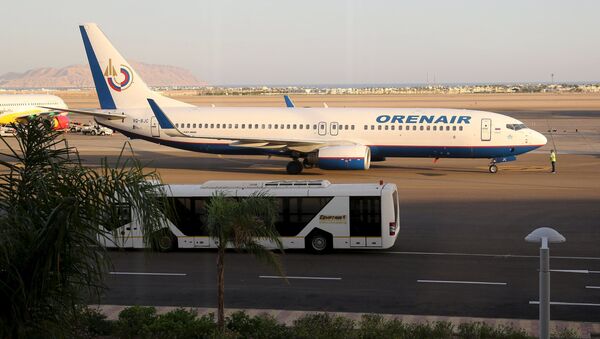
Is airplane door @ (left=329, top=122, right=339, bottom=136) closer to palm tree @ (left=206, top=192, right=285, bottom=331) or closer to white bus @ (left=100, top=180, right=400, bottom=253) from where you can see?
white bus @ (left=100, top=180, right=400, bottom=253)

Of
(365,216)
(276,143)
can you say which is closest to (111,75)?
(276,143)

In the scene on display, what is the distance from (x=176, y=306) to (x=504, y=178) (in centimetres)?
2537

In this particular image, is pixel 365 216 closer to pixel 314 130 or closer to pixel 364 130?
pixel 364 130

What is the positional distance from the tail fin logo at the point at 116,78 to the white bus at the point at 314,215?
22.7m

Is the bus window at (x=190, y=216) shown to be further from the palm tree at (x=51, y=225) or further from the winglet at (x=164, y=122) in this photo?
the winglet at (x=164, y=122)

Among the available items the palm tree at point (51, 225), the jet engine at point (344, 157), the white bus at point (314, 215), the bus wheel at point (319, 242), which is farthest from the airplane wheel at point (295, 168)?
the palm tree at point (51, 225)

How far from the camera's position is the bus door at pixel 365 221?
24047 mm

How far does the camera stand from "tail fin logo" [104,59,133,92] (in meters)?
46.2

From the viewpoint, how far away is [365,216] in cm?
2419

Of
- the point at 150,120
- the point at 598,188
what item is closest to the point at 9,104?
the point at 150,120

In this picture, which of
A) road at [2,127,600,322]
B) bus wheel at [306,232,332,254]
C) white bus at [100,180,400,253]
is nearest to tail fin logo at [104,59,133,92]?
road at [2,127,600,322]

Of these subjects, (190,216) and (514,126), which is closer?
(190,216)

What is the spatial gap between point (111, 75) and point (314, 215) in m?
25.2

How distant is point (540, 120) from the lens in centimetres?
8825
